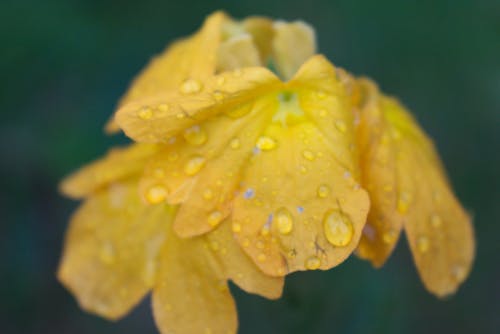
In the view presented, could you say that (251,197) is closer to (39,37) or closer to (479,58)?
(479,58)

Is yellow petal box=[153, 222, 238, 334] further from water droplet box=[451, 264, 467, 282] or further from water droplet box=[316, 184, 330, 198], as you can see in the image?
water droplet box=[451, 264, 467, 282]

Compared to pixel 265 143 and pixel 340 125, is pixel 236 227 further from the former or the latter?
pixel 340 125

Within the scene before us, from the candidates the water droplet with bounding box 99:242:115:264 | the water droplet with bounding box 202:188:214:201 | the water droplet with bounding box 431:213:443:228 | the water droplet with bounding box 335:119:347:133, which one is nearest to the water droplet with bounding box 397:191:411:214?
the water droplet with bounding box 431:213:443:228

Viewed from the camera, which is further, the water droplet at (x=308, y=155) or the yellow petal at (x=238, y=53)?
the yellow petal at (x=238, y=53)

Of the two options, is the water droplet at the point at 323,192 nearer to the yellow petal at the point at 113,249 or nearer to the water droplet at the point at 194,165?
the water droplet at the point at 194,165

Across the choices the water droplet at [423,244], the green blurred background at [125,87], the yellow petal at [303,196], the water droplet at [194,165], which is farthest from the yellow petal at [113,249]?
Result: the green blurred background at [125,87]

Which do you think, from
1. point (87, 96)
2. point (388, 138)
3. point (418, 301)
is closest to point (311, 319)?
point (388, 138)
